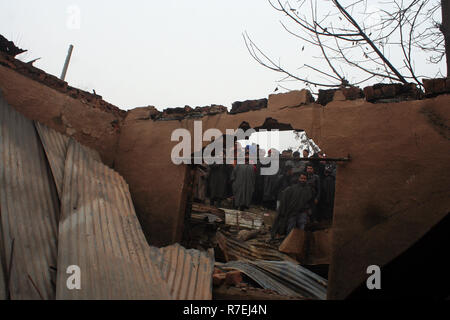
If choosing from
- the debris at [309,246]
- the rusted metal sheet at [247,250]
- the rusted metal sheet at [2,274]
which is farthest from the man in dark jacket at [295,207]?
the rusted metal sheet at [2,274]

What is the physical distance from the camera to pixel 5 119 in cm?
362

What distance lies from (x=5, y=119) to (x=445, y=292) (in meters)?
5.19

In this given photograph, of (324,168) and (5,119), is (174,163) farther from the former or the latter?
(324,168)

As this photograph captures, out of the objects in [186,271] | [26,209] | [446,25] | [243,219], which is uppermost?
[446,25]

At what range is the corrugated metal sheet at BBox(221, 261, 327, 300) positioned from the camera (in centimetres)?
390

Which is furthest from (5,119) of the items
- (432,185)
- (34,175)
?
(432,185)

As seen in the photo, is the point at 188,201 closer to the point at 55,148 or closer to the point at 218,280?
the point at 218,280

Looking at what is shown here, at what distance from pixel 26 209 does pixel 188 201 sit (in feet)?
7.13

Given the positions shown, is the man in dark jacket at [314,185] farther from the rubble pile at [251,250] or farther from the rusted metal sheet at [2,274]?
the rusted metal sheet at [2,274]

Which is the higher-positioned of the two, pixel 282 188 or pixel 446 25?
pixel 446 25

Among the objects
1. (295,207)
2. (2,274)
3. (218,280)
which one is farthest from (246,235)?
(2,274)

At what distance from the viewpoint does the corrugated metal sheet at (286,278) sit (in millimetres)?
3900

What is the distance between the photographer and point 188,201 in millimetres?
4688

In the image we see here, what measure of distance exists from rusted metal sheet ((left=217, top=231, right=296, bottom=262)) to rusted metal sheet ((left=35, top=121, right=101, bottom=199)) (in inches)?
108
